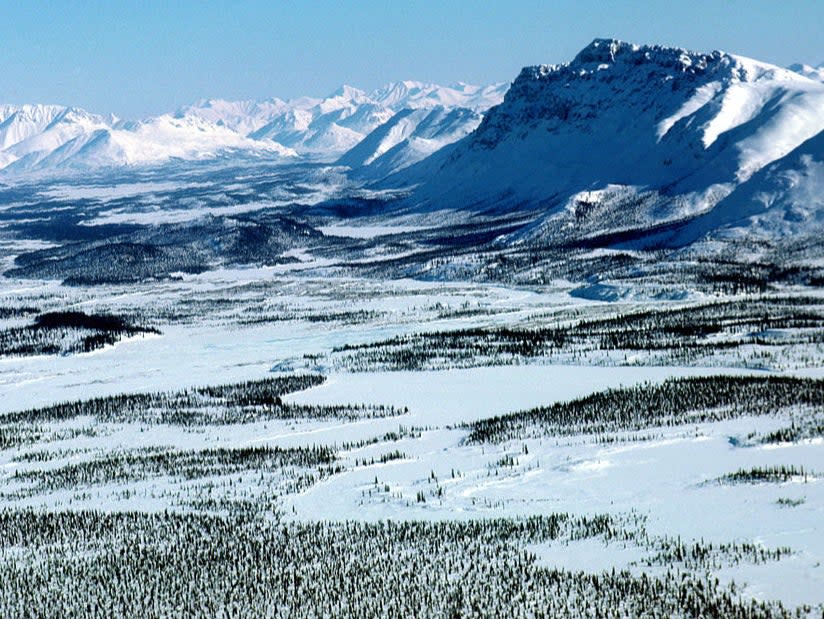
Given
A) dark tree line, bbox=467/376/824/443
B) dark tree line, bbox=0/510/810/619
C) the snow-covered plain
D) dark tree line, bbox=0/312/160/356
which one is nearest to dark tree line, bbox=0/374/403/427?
the snow-covered plain

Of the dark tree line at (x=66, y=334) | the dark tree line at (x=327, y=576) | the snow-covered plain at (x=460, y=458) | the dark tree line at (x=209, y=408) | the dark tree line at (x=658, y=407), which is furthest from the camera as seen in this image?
the dark tree line at (x=66, y=334)

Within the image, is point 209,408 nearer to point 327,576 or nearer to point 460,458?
point 460,458

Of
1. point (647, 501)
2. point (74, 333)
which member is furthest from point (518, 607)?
point (74, 333)

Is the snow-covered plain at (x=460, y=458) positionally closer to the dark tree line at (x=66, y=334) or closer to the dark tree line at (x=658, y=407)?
the dark tree line at (x=658, y=407)

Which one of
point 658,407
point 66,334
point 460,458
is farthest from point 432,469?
point 66,334

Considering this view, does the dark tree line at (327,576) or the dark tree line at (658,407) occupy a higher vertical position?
the dark tree line at (327,576)

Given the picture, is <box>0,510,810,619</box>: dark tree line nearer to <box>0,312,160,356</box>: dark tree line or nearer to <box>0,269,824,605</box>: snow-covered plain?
<box>0,269,824,605</box>: snow-covered plain

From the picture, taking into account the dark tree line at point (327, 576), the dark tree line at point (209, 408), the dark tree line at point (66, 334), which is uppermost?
the dark tree line at point (327, 576)

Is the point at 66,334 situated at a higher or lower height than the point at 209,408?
higher

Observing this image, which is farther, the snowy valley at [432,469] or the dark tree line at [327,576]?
the snowy valley at [432,469]

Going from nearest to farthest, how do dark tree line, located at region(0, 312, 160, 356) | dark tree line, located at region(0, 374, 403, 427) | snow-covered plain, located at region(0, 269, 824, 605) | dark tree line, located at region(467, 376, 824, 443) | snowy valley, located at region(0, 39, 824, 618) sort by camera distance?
snowy valley, located at region(0, 39, 824, 618) < snow-covered plain, located at region(0, 269, 824, 605) < dark tree line, located at region(467, 376, 824, 443) < dark tree line, located at region(0, 374, 403, 427) < dark tree line, located at region(0, 312, 160, 356)

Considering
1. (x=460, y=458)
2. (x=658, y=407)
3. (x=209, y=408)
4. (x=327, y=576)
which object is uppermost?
(x=327, y=576)

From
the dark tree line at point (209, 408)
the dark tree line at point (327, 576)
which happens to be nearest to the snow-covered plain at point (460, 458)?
the dark tree line at point (327, 576)
